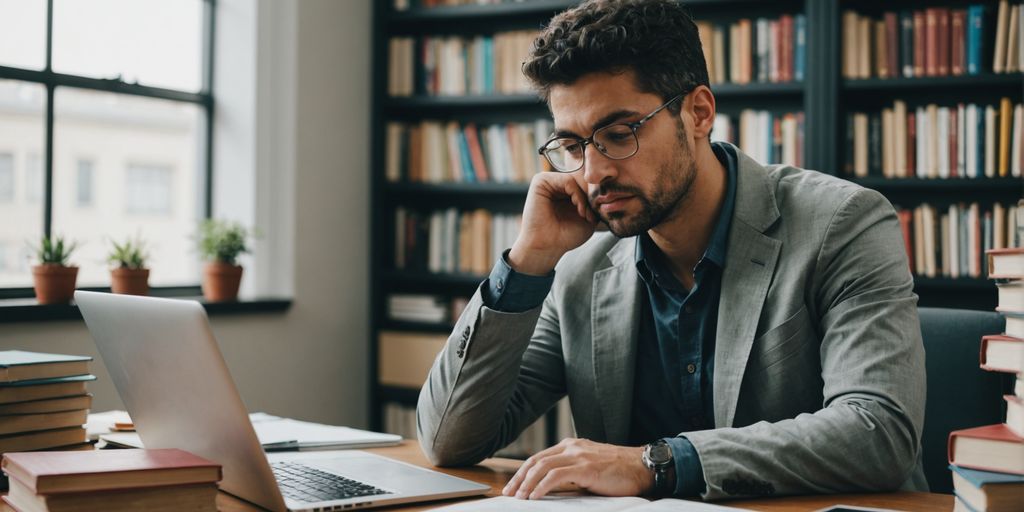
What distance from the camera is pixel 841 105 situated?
10.3ft

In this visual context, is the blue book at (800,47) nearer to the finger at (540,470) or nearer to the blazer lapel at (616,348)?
the blazer lapel at (616,348)

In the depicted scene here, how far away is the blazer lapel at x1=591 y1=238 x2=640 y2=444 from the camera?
159 centimetres

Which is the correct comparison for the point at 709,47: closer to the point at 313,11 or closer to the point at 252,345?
the point at 313,11

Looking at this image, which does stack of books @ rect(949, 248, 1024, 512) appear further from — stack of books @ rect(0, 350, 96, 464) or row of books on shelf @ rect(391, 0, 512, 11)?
row of books on shelf @ rect(391, 0, 512, 11)

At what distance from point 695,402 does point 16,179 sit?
7.69 ft

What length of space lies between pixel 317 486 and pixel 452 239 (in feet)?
8.52

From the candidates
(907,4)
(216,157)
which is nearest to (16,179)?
(216,157)

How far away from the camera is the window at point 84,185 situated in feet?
10.2

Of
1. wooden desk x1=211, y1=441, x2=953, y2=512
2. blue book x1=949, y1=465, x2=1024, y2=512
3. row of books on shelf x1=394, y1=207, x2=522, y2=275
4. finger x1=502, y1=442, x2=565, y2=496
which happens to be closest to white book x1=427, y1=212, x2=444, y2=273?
row of books on shelf x1=394, y1=207, x2=522, y2=275

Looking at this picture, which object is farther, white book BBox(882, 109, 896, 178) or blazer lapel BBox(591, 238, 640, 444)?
white book BBox(882, 109, 896, 178)

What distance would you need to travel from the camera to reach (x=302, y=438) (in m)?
1.50

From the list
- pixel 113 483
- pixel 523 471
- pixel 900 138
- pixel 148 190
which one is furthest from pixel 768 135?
pixel 113 483

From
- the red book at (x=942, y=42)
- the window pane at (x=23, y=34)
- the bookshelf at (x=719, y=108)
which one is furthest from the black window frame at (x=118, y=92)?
the red book at (x=942, y=42)

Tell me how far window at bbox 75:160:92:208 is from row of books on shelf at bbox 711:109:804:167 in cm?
208
